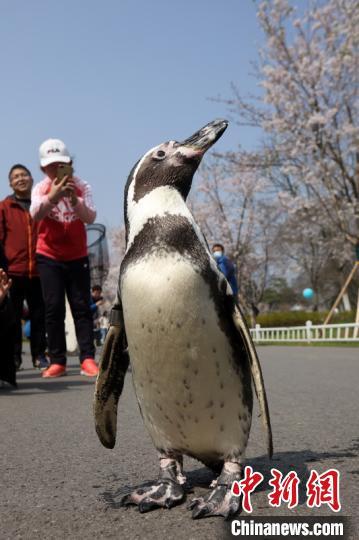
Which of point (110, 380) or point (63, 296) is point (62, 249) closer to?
point (63, 296)

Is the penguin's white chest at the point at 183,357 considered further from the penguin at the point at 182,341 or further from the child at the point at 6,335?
the child at the point at 6,335

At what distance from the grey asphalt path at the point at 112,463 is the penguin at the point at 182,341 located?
0.12 meters

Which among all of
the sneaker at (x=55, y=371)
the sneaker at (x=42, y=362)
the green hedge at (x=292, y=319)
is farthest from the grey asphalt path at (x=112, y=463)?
the green hedge at (x=292, y=319)

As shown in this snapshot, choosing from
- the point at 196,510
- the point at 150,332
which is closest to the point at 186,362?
the point at 150,332

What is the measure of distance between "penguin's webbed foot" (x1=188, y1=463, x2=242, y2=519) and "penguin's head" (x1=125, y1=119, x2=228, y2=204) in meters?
0.89

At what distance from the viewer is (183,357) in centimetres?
177

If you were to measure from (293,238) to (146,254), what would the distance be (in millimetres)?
31861

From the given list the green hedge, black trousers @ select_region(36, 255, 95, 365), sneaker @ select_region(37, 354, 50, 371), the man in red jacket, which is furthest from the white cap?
the green hedge

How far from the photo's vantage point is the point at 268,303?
213 feet

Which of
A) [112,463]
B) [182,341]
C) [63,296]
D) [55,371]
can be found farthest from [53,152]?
[182,341]

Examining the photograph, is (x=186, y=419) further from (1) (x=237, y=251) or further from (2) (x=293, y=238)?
(2) (x=293, y=238)

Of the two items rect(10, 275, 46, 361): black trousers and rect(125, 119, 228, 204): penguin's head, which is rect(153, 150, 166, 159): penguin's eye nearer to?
rect(125, 119, 228, 204): penguin's head

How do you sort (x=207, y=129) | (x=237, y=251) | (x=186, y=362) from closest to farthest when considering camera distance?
(x=186, y=362)
(x=207, y=129)
(x=237, y=251)

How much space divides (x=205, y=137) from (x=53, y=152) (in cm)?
341
